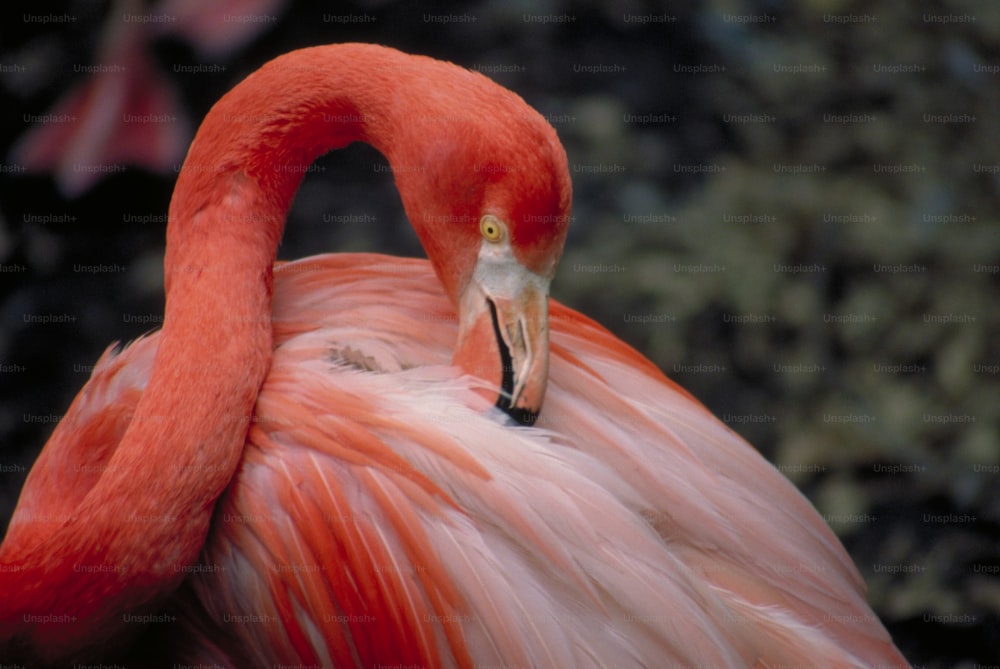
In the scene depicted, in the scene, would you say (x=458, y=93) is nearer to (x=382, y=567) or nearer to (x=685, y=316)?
(x=382, y=567)

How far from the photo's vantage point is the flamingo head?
1491 mm

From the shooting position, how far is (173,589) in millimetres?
1573

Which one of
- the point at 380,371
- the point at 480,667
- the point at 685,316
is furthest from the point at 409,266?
the point at 685,316

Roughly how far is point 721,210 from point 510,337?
5.74 feet

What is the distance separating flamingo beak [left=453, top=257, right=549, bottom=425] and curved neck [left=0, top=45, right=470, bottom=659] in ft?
0.80

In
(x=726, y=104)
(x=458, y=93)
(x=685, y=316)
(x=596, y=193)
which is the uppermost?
(x=458, y=93)

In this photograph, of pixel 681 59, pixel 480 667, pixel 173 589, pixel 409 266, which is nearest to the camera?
pixel 480 667

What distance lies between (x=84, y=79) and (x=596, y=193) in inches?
63.1

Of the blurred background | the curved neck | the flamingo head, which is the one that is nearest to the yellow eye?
the flamingo head

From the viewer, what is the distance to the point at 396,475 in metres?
1.50

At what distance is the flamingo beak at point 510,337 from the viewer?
5.13 feet

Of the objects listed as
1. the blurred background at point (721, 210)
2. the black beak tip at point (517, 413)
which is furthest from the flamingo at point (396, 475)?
the blurred background at point (721, 210)

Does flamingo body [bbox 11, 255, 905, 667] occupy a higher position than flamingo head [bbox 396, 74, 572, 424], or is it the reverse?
flamingo head [bbox 396, 74, 572, 424]

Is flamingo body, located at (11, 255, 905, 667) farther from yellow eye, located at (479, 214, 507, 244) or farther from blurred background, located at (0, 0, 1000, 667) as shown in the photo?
blurred background, located at (0, 0, 1000, 667)
